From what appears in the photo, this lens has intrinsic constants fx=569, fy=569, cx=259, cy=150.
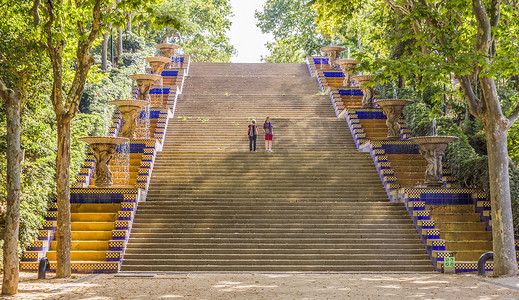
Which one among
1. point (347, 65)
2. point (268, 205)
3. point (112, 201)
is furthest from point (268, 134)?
point (347, 65)

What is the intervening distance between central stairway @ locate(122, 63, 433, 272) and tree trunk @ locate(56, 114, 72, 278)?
2.05m

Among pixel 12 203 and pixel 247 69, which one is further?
pixel 247 69

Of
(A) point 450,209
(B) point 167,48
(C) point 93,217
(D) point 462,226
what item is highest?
(B) point 167,48

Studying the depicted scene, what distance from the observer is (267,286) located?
10312 mm

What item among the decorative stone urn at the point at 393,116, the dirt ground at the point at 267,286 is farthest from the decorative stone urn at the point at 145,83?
the dirt ground at the point at 267,286

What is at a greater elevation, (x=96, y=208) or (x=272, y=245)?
(x=96, y=208)

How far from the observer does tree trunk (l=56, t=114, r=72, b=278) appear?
1140cm

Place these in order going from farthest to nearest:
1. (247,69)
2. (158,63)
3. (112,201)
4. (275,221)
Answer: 1. (247,69)
2. (158,63)
3. (112,201)
4. (275,221)

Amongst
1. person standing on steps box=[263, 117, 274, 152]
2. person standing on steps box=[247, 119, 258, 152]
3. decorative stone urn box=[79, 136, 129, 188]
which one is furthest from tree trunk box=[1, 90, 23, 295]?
person standing on steps box=[263, 117, 274, 152]

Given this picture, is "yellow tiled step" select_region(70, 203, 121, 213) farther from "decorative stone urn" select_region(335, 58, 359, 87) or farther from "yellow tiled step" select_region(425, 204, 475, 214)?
"decorative stone urn" select_region(335, 58, 359, 87)

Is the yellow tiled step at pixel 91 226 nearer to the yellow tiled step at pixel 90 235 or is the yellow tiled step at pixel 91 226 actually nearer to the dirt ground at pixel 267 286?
the yellow tiled step at pixel 90 235

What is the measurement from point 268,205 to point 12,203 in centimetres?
798

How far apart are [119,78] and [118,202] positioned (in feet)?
38.5

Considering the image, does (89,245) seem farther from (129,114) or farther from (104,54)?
(104,54)
